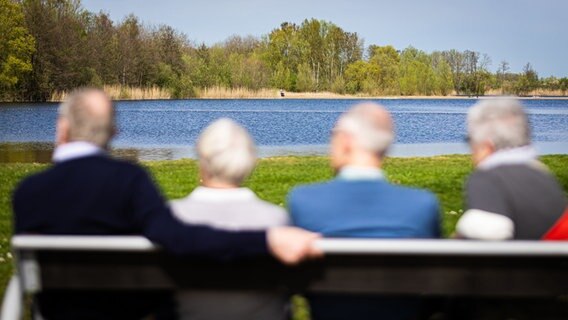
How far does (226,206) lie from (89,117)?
2.15 feet

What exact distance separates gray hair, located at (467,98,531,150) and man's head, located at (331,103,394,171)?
0.62m

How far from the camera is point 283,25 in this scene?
142500mm

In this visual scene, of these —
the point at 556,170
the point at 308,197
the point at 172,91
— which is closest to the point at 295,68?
the point at 172,91

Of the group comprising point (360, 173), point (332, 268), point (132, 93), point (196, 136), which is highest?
point (360, 173)

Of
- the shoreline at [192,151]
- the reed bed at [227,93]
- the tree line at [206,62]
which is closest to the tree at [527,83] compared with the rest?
the tree line at [206,62]

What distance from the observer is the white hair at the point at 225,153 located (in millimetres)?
3053

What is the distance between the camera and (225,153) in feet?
10.0

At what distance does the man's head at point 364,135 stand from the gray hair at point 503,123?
62 centimetres

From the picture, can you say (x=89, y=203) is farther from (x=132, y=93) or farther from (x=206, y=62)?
(x=206, y=62)

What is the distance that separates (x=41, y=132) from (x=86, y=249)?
3803 cm

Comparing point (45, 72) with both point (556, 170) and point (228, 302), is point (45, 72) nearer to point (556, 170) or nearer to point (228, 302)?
point (556, 170)

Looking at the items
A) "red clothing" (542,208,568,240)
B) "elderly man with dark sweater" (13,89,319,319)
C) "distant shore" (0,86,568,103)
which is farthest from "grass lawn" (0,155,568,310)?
"distant shore" (0,86,568,103)

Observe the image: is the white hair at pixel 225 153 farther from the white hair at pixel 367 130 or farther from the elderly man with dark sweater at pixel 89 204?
the white hair at pixel 367 130

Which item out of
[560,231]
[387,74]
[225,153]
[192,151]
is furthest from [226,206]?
[387,74]
